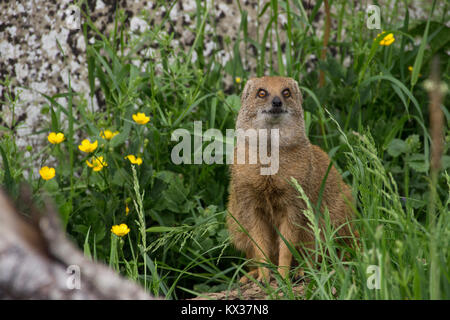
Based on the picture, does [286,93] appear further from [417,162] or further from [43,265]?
[43,265]

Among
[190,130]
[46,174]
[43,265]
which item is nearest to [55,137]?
[46,174]

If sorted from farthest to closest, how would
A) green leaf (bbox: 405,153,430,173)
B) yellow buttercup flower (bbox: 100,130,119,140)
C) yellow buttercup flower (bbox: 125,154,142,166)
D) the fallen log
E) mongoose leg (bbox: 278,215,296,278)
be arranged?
green leaf (bbox: 405,153,430,173) < yellow buttercup flower (bbox: 100,130,119,140) < yellow buttercup flower (bbox: 125,154,142,166) < mongoose leg (bbox: 278,215,296,278) < the fallen log

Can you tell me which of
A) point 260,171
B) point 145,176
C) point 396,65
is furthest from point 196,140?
point 396,65

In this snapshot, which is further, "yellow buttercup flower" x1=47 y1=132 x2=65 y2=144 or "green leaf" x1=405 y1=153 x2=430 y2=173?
"green leaf" x1=405 y1=153 x2=430 y2=173

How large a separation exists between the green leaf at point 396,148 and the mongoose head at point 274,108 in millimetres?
704

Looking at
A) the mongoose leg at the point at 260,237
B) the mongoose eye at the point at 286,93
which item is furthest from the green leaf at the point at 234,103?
the mongoose leg at the point at 260,237

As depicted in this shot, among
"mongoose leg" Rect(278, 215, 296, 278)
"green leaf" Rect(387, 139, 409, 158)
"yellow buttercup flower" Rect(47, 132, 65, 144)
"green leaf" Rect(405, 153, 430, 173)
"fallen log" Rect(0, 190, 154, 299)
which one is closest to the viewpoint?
"fallen log" Rect(0, 190, 154, 299)

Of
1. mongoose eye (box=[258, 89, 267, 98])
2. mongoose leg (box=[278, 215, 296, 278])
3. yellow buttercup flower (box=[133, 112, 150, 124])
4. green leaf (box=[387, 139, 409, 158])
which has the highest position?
mongoose eye (box=[258, 89, 267, 98])

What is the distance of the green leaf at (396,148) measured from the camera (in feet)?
10.6

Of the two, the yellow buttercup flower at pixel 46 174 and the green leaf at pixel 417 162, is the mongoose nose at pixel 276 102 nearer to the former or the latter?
the green leaf at pixel 417 162

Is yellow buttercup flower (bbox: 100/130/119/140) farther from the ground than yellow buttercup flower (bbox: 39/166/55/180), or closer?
farther from the ground

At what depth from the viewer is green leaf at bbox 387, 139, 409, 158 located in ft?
10.6

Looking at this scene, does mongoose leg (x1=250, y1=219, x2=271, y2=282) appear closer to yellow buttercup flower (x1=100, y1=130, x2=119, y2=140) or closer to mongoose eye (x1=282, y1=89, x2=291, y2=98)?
mongoose eye (x1=282, y1=89, x2=291, y2=98)

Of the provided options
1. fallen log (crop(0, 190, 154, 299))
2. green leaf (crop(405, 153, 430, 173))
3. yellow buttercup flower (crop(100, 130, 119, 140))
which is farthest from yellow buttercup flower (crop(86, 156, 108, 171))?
green leaf (crop(405, 153, 430, 173))
